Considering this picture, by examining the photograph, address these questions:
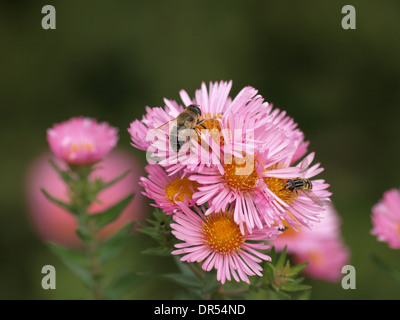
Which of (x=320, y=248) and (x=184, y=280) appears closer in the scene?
(x=184, y=280)

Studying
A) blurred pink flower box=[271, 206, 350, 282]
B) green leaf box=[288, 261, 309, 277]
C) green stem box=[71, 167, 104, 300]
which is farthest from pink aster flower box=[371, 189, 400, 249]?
green stem box=[71, 167, 104, 300]

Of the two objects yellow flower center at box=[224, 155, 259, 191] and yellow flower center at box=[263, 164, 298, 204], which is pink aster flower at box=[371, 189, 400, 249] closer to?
yellow flower center at box=[263, 164, 298, 204]

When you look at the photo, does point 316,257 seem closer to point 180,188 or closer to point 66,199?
point 180,188

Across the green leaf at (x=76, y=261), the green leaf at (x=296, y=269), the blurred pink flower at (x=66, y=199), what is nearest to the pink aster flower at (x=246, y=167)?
the green leaf at (x=296, y=269)

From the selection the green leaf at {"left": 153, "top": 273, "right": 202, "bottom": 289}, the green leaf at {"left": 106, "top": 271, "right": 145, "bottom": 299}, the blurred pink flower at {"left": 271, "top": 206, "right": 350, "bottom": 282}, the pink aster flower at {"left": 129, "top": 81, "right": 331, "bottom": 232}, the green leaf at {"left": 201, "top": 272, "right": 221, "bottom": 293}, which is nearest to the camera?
the pink aster flower at {"left": 129, "top": 81, "right": 331, "bottom": 232}

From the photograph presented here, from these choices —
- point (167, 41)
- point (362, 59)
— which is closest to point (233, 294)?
point (167, 41)

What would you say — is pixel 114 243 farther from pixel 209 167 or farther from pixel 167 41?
pixel 167 41

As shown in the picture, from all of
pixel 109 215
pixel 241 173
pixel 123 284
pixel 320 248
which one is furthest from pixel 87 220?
pixel 320 248
